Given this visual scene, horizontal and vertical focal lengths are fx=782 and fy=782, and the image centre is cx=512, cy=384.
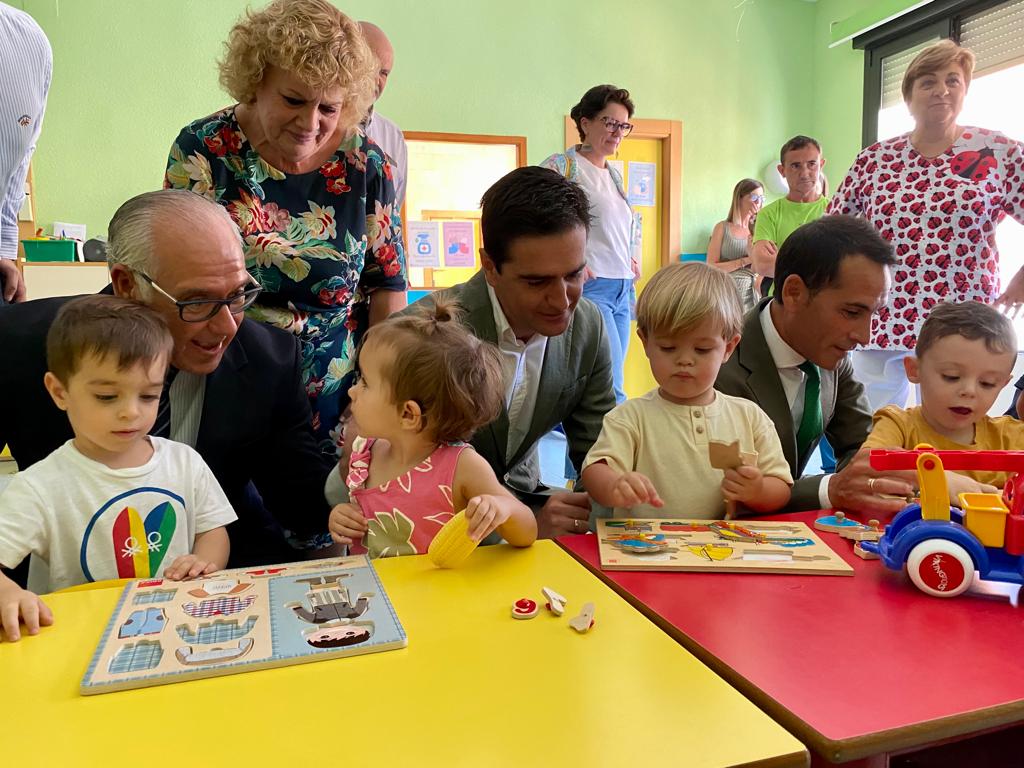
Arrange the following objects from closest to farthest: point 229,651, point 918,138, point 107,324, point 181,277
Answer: point 229,651 < point 107,324 < point 181,277 < point 918,138

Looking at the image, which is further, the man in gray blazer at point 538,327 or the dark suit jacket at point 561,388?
the dark suit jacket at point 561,388

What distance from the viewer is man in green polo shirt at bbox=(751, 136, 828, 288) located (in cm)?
398

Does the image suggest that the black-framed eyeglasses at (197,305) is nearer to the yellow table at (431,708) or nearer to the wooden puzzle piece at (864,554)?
the yellow table at (431,708)

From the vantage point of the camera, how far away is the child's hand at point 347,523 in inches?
48.6

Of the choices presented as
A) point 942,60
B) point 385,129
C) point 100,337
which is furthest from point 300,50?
point 942,60

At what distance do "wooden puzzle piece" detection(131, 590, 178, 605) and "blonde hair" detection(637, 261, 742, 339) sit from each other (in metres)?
0.91

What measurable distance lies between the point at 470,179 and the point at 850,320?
4.19m

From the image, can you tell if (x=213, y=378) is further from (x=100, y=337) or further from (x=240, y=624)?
(x=240, y=624)

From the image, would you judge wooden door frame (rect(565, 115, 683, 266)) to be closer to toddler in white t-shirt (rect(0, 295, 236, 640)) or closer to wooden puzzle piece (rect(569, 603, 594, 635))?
toddler in white t-shirt (rect(0, 295, 236, 640))

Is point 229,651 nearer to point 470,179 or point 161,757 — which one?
point 161,757

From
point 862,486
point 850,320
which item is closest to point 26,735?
point 862,486

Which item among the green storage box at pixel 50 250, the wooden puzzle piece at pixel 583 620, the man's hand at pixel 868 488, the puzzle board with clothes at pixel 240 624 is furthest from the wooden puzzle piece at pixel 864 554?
the green storage box at pixel 50 250

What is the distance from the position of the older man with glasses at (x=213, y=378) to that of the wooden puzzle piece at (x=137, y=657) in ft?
2.05

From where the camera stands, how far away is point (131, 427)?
1130 millimetres
